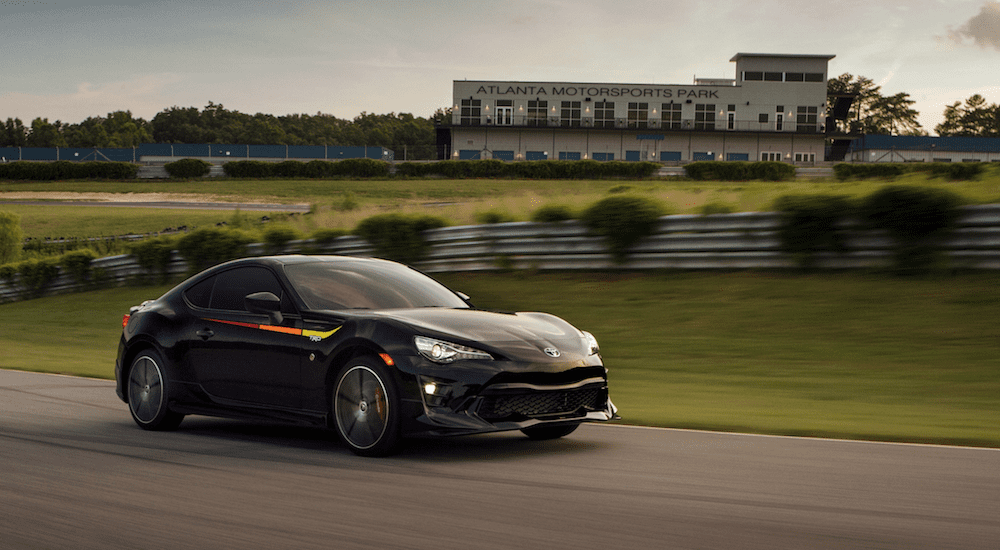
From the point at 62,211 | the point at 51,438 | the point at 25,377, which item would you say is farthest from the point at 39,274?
the point at 62,211

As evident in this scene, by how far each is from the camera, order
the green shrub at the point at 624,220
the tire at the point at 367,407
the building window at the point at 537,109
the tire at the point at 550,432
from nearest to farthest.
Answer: the tire at the point at 367,407, the tire at the point at 550,432, the green shrub at the point at 624,220, the building window at the point at 537,109

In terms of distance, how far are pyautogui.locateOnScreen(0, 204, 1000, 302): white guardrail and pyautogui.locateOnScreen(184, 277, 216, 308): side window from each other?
9401 mm

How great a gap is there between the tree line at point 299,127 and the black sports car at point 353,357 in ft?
375

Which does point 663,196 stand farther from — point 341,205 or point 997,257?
point 341,205

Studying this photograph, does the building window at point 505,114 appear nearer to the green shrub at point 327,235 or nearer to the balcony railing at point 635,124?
the balcony railing at point 635,124

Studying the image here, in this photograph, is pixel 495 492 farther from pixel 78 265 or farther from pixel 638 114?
pixel 638 114

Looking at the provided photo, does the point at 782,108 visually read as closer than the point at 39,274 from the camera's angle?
No

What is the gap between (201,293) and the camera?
798 centimetres

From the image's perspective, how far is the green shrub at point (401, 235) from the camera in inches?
752

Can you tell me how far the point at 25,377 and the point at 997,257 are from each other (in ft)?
39.6

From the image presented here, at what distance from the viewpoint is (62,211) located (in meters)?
49.6

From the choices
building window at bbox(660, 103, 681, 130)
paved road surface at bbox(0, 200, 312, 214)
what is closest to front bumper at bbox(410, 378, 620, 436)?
paved road surface at bbox(0, 200, 312, 214)

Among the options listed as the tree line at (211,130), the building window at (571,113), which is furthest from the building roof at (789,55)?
the tree line at (211,130)

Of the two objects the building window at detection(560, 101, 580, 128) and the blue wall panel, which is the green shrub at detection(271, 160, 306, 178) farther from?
the building window at detection(560, 101, 580, 128)
